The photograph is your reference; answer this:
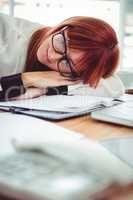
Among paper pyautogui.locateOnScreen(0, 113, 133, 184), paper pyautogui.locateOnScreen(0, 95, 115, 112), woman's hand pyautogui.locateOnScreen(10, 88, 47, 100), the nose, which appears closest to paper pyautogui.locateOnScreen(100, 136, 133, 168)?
paper pyautogui.locateOnScreen(0, 113, 133, 184)

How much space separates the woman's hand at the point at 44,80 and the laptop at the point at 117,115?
0.37 m

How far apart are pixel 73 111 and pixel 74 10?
1176mm

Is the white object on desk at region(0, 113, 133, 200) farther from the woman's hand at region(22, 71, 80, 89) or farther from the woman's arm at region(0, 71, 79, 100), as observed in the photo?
the woman's hand at region(22, 71, 80, 89)

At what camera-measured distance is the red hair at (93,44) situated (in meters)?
1.11

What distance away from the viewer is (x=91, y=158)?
371 mm

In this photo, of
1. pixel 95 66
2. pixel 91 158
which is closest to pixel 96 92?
pixel 95 66

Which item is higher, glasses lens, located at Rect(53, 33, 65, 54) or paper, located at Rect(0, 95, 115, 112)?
glasses lens, located at Rect(53, 33, 65, 54)

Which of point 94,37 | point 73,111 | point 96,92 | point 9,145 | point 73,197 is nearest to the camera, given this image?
point 73,197

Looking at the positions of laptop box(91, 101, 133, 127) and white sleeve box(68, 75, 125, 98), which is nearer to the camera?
laptop box(91, 101, 133, 127)

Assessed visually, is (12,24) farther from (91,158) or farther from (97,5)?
(91,158)

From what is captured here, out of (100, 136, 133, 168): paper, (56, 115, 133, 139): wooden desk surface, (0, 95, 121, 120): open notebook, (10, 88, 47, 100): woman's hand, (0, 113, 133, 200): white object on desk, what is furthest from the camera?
(10, 88, 47, 100): woman's hand

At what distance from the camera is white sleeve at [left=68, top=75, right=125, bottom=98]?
3.99ft

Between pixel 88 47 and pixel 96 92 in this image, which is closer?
pixel 88 47

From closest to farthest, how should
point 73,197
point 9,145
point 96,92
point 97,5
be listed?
point 73,197
point 9,145
point 96,92
point 97,5
